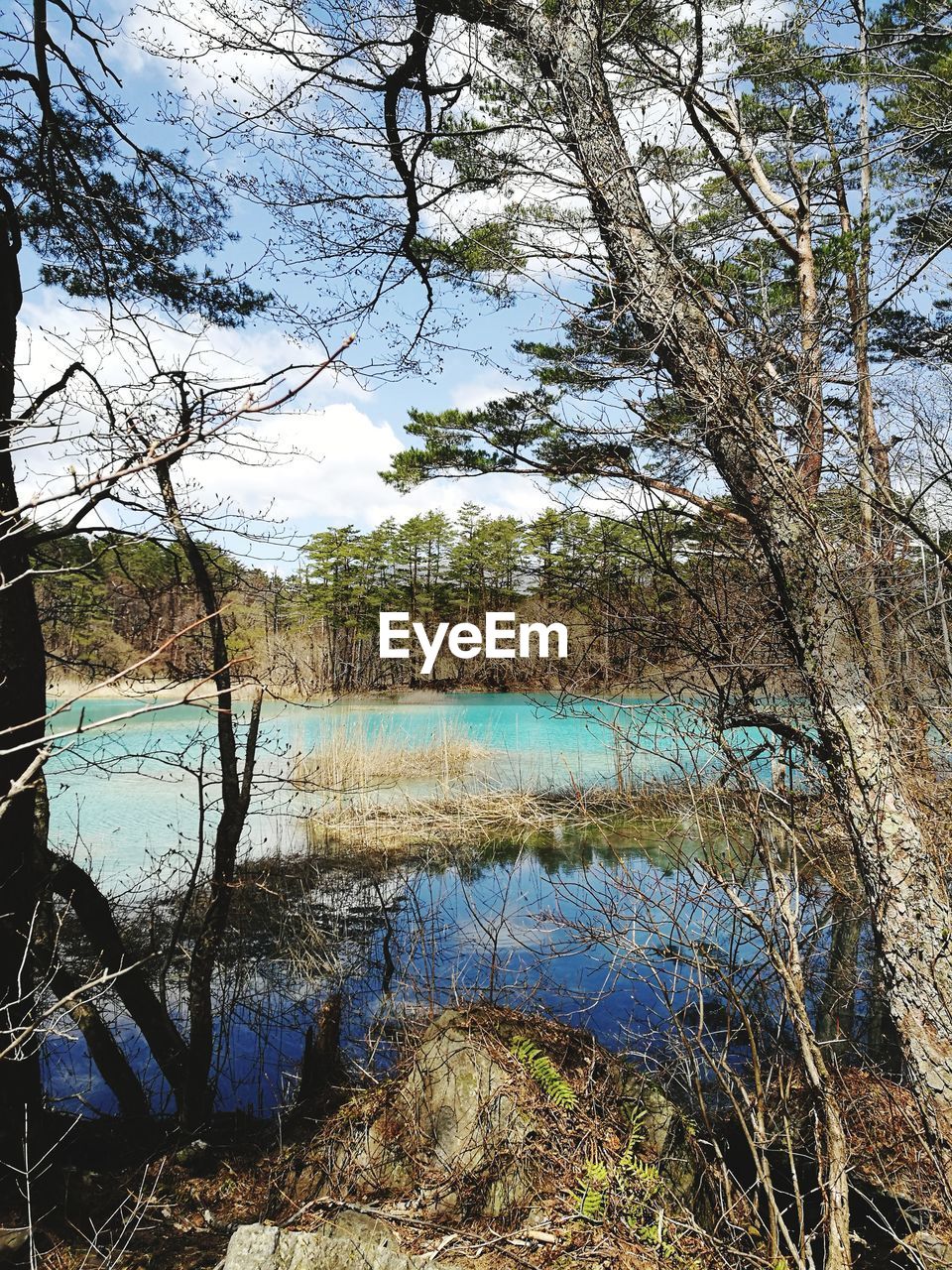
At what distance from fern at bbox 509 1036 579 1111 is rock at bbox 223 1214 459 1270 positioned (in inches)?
32.7

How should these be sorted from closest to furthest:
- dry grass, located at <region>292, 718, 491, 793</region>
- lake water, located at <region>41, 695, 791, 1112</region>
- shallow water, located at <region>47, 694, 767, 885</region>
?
lake water, located at <region>41, 695, 791, 1112</region> → shallow water, located at <region>47, 694, 767, 885</region> → dry grass, located at <region>292, 718, 491, 793</region>

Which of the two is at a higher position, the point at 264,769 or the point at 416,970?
the point at 264,769

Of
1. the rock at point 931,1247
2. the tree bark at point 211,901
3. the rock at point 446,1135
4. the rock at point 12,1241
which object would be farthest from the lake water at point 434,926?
the rock at point 931,1247

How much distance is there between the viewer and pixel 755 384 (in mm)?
3895

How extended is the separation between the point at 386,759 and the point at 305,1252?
30.5ft

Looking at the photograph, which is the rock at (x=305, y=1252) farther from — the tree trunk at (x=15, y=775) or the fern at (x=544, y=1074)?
the tree trunk at (x=15, y=775)

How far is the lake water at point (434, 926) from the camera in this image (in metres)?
3.56

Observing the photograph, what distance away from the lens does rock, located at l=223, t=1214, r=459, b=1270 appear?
2.32 meters

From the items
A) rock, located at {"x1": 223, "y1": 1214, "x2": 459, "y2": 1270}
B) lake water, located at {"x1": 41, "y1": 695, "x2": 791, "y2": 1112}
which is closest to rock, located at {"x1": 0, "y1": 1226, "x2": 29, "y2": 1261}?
lake water, located at {"x1": 41, "y1": 695, "x2": 791, "y2": 1112}

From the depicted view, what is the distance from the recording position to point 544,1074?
3205 millimetres

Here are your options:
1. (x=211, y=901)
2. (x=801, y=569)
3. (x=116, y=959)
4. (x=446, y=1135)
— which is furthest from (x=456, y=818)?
(x=801, y=569)

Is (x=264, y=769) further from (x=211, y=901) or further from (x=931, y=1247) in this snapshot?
(x=931, y=1247)

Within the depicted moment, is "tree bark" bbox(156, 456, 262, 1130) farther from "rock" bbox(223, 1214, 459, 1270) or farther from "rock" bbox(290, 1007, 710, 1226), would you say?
"rock" bbox(223, 1214, 459, 1270)

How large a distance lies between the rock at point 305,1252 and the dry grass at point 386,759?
24.7ft
